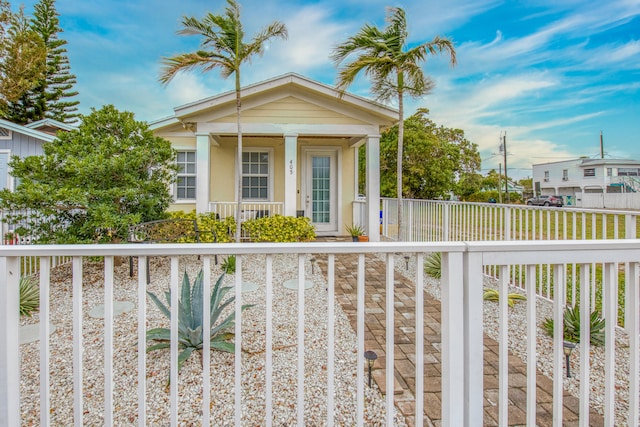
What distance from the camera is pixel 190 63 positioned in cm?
663

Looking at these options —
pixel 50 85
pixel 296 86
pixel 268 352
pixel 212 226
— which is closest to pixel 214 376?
pixel 268 352

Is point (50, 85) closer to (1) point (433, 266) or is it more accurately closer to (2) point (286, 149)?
(2) point (286, 149)

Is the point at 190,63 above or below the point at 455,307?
above

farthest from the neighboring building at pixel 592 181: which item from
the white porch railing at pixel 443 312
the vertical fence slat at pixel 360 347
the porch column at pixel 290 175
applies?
the vertical fence slat at pixel 360 347

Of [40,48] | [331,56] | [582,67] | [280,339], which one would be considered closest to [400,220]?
[331,56]

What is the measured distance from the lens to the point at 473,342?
1419mm

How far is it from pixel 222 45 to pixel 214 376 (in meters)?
6.65

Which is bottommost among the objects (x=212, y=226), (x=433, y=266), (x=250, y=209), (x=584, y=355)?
(x=433, y=266)

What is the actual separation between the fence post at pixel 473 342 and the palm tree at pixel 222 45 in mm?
6296

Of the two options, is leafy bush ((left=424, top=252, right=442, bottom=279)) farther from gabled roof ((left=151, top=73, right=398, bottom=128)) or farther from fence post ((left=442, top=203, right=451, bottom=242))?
gabled roof ((left=151, top=73, right=398, bottom=128))

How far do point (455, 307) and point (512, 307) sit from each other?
3292 mm

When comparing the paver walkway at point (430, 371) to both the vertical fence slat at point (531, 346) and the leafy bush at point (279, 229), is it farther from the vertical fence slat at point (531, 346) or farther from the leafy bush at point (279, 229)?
the leafy bush at point (279, 229)

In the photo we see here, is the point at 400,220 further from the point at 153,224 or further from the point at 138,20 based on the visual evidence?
the point at 138,20

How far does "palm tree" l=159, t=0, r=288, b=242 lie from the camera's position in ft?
21.5
